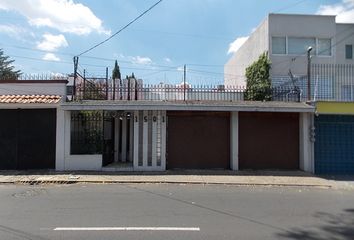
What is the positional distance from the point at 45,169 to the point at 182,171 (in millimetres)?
5549

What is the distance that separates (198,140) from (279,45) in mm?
14139

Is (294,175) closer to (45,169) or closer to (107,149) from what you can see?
(107,149)

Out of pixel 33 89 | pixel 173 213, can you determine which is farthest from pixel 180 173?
pixel 173 213

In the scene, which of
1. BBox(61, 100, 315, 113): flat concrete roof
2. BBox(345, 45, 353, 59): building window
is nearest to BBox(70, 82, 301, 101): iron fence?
BBox(61, 100, 315, 113): flat concrete roof

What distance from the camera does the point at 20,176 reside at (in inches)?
623

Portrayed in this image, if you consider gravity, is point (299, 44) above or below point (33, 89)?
above

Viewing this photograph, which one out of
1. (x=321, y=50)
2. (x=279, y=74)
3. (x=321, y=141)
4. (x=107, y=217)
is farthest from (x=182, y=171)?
(x=321, y=50)

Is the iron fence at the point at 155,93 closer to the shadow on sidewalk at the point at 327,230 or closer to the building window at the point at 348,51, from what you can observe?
the shadow on sidewalk at the point at 327,230

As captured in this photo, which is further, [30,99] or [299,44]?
[299,44]

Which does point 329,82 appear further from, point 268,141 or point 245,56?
point 245,56

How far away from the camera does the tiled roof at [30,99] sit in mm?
17006

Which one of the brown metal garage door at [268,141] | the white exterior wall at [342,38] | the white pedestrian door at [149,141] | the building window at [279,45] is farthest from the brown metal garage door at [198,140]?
the white exterior wall at [342,38]

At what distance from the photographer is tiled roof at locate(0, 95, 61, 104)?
17006 millimetres

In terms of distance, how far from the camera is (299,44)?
29.5 m
